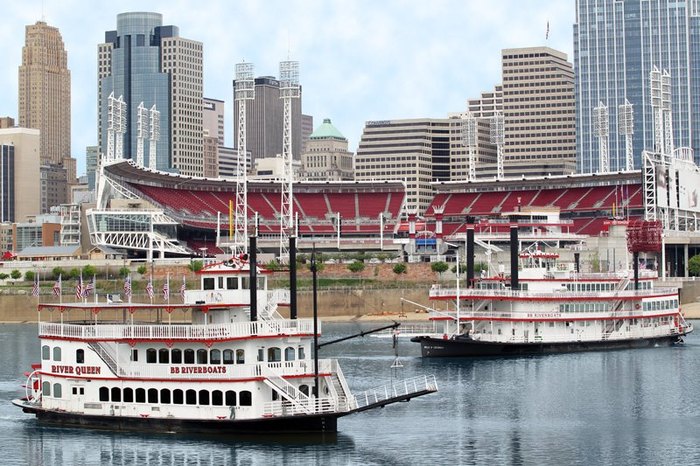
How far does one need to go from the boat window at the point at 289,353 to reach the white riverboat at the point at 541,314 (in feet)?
141

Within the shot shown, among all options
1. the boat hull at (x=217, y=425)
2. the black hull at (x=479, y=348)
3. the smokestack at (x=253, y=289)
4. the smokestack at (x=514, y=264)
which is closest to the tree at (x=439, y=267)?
the black hull at (x=479, y=348)

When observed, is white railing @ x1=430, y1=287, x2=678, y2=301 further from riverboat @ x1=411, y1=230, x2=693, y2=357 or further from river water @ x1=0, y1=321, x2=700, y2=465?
river water @ x1=0, y1=321, x2=700, y2=465

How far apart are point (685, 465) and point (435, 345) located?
47.6m

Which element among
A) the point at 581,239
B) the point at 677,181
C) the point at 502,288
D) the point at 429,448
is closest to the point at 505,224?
the point at 581,239

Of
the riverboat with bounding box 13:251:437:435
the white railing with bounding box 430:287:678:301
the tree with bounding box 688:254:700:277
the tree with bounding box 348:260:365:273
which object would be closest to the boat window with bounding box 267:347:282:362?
the riverboat with bounding box 13:251:437:435

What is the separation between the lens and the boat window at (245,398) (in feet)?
211

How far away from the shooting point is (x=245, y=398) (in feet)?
211

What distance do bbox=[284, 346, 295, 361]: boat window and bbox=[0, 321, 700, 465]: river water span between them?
375 cm

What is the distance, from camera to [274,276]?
6668 inches

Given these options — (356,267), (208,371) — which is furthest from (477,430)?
(356,267)

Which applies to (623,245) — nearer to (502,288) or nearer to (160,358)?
(502,288)

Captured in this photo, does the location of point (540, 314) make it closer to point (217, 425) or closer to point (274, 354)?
point (274, 354)

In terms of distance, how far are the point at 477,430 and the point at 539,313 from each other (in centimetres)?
4130

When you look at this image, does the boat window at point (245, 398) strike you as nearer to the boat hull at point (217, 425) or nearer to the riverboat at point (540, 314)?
the boat hull at point (217, 425)
